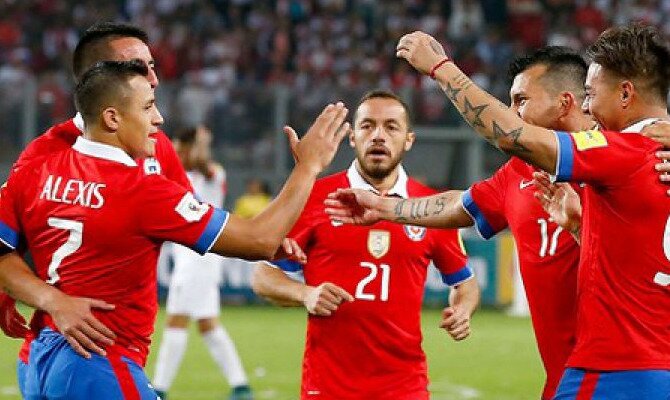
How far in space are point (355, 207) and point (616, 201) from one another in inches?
67.8

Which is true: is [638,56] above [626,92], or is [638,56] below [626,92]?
above

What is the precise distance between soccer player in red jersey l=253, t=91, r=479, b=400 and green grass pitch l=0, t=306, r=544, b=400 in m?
4.78

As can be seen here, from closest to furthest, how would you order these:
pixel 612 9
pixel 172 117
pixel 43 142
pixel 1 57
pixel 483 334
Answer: pixel 43 142 → pixel 483 334 → pixel 172 117 → pixel 1 57 → pixel 612 9

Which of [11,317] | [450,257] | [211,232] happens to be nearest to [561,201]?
[211,232]

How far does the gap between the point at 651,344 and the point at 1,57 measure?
835 inches

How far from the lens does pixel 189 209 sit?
212 inches

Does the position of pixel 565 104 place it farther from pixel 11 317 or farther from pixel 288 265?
pixel 11 317

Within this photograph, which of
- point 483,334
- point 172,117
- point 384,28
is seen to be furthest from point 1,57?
point 483,334

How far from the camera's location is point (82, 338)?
17.6 feet

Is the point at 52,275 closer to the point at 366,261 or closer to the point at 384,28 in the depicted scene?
the point at 366,261

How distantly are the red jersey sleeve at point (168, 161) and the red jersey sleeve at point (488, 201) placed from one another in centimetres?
134

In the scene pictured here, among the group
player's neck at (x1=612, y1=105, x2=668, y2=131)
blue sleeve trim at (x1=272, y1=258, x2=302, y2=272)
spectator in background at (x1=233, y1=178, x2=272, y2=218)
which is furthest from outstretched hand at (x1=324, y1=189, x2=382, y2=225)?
spectator in background at (x1=233, y1=178, x2=272, y2=218)

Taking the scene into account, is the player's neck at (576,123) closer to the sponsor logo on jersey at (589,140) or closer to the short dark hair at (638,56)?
the short dark hair at (638,56)

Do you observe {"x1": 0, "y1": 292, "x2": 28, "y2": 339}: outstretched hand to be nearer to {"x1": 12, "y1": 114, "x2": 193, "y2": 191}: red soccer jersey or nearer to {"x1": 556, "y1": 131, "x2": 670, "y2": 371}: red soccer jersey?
{"x1": 12, "y1": 114, "x2": 193, "y2": 191}: red soccer jersey
